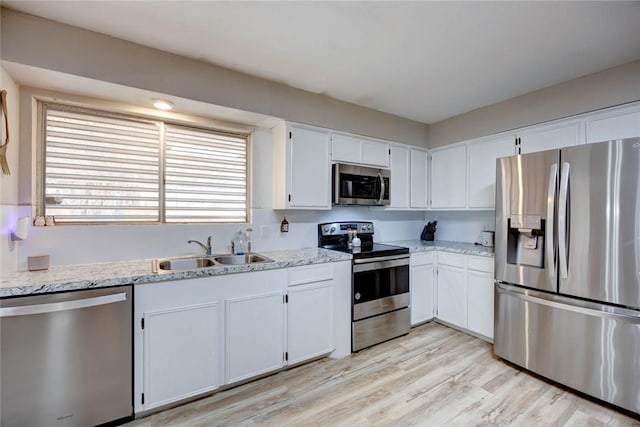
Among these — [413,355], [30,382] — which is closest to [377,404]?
[413,355]

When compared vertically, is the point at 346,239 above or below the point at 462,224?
below

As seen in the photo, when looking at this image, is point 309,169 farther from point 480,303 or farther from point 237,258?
point 480,303

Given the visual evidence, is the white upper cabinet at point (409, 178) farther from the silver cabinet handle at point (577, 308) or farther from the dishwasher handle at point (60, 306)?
the dishwasher handle at point (60, 306)

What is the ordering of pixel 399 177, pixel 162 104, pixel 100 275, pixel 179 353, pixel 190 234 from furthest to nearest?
1. pixel 399 177
2. pixel 190 234
3. pixel 162 104
4. pixel 179 353
5. pixel 100 275

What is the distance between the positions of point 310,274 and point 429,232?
2185mm

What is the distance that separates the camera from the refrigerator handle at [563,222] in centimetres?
204

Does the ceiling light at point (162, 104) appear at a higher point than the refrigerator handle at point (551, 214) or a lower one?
higher

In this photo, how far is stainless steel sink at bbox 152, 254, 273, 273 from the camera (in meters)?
2.21

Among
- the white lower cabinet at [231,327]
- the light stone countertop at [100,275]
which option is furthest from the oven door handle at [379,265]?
the light stone countertop at [100,275]

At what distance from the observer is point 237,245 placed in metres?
2.63

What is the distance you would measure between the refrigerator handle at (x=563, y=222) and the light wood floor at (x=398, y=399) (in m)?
0.91

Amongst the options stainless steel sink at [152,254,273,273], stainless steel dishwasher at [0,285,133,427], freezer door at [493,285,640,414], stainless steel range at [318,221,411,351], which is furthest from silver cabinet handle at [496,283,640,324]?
stainless steel dishwasher at [0,285,133,427]

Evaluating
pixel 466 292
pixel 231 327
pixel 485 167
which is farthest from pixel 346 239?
pixel 485 167

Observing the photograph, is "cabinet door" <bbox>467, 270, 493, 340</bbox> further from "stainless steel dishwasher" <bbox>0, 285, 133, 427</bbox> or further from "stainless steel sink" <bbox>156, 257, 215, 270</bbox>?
"stainless steel dishwasher" <bbox>0, 285, 133, 427</bbox>
